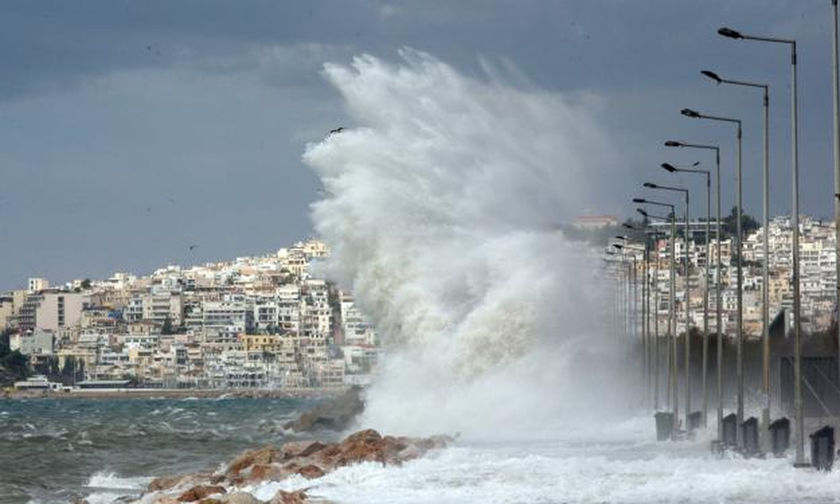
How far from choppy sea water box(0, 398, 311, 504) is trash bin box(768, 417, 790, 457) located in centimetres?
1507

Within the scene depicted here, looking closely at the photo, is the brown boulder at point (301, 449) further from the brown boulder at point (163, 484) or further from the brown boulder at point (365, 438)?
the brown boulder at point (163, 484)

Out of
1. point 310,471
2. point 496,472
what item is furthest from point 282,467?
point 496,472

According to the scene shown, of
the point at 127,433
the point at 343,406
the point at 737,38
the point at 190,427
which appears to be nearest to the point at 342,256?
the point at 343,406

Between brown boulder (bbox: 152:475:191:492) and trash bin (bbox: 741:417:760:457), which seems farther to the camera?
brown boulder (bbox: 152:475:191:492)

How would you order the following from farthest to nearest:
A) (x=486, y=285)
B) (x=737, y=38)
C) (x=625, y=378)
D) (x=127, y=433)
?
(x=127, y=433)
(x=625, y=378)
(x=486, y=285)
(x=737, y=38)

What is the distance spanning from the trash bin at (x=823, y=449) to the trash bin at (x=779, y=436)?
500cm

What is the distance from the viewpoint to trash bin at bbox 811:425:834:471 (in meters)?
33.6

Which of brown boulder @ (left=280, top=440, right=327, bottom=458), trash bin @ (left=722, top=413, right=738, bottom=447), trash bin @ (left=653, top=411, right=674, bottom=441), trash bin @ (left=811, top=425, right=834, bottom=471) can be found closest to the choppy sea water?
brown boulder @ (left=280, top=440, right=327, bottom=458)

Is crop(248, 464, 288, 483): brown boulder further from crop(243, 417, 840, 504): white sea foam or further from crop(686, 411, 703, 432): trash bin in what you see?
crop(686, 411, 703, 432): trash bin

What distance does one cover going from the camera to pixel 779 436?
39.1 metres

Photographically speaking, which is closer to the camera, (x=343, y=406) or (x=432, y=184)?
(x=432, y=184)

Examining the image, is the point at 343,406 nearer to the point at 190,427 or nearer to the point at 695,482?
the point at 190,427

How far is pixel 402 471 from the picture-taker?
40.0 m

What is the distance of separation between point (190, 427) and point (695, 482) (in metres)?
65.9
